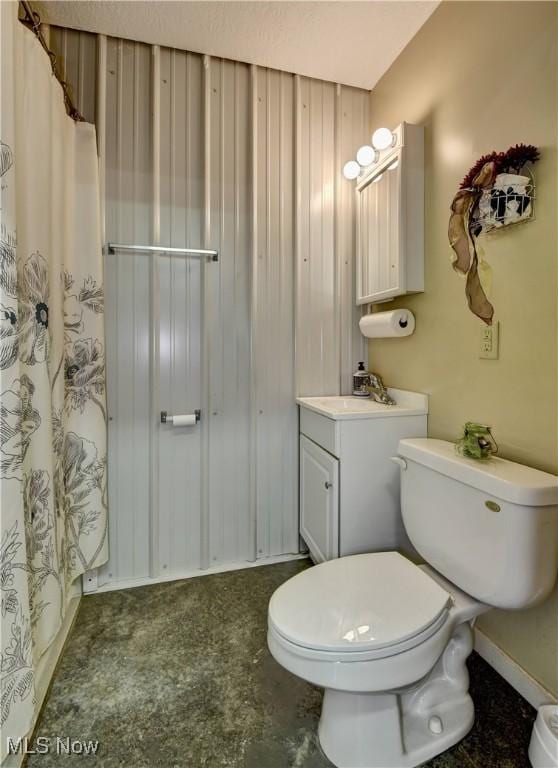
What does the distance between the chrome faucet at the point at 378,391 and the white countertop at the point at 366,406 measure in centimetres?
2

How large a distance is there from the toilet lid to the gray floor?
405 mm

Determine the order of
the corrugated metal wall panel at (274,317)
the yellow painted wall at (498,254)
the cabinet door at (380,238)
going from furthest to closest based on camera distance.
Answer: the corrugated metal wall panel at (274,317) → the cabinet door at (380,238) → the yellow painted wall at (498,254)

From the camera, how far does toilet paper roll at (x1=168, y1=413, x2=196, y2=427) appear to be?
1.74m

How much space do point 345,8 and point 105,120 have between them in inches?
43.4

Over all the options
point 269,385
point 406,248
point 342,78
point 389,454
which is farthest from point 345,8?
point 389,454

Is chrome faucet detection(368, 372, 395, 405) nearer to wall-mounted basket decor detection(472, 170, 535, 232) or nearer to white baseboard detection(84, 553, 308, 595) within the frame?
wall-mounted basket decor detection(472, 170, 535, 232)

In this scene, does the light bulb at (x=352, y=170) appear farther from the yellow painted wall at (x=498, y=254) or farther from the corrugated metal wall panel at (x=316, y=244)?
the yellow painted wall at (x=498, y=254)

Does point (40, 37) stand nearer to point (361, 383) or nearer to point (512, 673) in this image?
point (361, 383)

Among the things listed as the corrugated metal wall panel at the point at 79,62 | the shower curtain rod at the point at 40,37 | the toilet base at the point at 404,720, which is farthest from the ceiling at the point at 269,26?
the toilet base at the point at 404,720

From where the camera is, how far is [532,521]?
928 mm

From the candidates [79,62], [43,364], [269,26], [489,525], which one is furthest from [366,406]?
[79,62]

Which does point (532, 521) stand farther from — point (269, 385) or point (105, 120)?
point (105, 120)

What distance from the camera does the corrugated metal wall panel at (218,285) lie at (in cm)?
170

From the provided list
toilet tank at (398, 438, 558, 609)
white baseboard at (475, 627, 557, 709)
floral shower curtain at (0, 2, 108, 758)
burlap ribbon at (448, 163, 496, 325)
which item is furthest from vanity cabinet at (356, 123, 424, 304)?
white baseboard at (475, 627, 557, 709)
